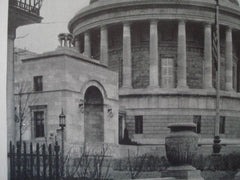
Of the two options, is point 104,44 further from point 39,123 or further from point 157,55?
point 39,123

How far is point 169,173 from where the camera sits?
11.6 meters

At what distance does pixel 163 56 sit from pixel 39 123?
617 inches

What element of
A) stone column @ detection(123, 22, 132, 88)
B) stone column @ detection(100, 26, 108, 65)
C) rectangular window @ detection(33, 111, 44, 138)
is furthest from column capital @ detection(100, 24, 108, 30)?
rectangular window @ detection(33, 111, 44, 138)

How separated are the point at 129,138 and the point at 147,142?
3.67 ft

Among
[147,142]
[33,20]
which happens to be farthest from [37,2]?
[147,142]

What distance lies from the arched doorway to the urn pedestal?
533 inches

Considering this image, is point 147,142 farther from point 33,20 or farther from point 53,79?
point 33,20

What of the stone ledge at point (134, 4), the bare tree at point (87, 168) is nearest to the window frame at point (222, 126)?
the stone ledge at point (134, 4)

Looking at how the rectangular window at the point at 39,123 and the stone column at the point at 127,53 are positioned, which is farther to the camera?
the stone column at the point at 127,53

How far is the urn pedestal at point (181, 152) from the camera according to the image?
1149 centimetres

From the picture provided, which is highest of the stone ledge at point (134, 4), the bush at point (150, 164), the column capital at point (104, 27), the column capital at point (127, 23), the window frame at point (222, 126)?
the stone ledge at point (134, 4)

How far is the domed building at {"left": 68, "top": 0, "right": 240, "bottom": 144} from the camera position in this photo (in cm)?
3256

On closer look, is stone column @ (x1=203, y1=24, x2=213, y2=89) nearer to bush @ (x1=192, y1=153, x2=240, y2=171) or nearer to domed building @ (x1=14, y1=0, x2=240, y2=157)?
domed building @ (x1=14, y1=0, x2=240, y2=157)

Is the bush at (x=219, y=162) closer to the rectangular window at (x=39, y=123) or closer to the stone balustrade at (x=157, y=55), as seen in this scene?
the rectangular window at (x=39, y=123)
